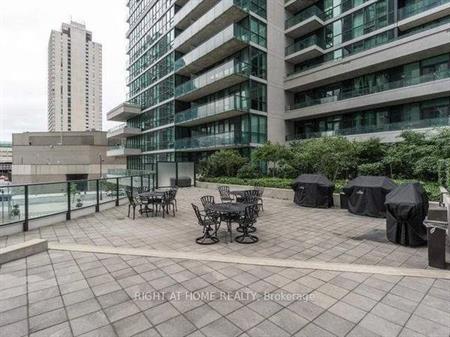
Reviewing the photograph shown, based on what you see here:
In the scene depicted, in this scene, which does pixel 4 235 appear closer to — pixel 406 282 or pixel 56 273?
pixel 56 273

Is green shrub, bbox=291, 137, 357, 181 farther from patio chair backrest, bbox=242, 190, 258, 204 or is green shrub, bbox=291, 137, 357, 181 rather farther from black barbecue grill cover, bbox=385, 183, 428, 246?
black barbecue grill cover, bbox=385, 183, 428, 246

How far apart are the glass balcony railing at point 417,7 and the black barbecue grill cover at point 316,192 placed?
19774 mm

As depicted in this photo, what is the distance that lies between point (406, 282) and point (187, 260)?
3.97 m

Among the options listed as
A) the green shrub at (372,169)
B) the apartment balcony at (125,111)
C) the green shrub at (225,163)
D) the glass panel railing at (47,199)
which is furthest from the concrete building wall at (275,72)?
the apartment balcony at (125,111)

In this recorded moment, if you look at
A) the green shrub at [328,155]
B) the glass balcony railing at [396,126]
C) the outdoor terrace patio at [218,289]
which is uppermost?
the glass balcony railing at [396,126]

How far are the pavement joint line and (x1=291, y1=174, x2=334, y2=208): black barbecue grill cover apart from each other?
6819 mm

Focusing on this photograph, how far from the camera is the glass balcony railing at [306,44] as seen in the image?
26.7 meters

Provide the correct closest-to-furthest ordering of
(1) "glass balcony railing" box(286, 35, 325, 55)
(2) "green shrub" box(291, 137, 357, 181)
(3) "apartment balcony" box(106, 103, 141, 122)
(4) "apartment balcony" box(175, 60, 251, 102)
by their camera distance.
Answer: (2) "green shrub" box(291, 137, 357, 181), (4) "apartment balcony" box(175, 60, 251, 102), (1) "glass balcony railing" box(286, 35, 325, 55), (3) "apartment balcony" box(106, 103, 141, 122)

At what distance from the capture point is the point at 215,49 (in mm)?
24625

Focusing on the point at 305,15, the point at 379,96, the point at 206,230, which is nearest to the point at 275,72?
the point at 305,15

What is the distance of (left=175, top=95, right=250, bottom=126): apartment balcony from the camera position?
23.1m

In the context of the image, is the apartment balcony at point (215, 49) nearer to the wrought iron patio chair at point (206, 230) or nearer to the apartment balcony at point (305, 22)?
the apartment balcony at point (305, 22)

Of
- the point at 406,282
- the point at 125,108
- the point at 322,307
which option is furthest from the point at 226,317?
the point at 125,108

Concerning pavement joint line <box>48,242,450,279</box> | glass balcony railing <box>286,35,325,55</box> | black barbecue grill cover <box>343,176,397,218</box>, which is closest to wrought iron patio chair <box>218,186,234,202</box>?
black barbecue grill cover <box>343,176,397,218</box>
